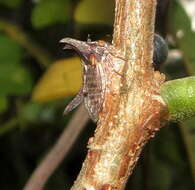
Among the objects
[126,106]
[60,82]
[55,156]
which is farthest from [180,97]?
[60,82]

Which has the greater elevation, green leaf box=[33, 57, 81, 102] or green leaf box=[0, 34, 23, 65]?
green leaf box=[0, 34, 23, 65]

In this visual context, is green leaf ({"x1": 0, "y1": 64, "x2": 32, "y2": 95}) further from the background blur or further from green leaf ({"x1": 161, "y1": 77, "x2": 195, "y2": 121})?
green leaf ({"x1": 161, "y1": 77, "x2": 195, "y2": 121})

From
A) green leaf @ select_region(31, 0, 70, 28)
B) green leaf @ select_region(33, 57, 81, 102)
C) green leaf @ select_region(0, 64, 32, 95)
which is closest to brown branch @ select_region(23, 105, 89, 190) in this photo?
green leaf @ select_region(33, 57, 81, 102)

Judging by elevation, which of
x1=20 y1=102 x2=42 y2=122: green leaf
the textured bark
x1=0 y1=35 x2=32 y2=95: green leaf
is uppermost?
the textured bark

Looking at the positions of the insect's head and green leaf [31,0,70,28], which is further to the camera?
green leaf [31,0,70,28]

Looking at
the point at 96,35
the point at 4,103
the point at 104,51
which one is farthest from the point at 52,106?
the point at 104,51

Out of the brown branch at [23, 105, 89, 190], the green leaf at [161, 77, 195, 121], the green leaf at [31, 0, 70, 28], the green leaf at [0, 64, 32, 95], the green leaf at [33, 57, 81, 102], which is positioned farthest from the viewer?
the green leaf at [31, 0, 70, 28]

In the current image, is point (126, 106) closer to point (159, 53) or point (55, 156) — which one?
point (159, 53)
